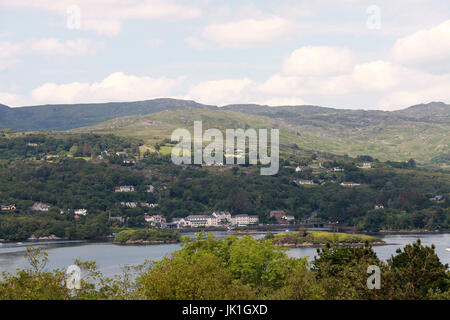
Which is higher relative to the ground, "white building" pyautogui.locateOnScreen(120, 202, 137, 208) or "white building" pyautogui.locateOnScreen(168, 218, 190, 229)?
"white building" pyautogui.locateOnScreen(120, 202, 137, 208)

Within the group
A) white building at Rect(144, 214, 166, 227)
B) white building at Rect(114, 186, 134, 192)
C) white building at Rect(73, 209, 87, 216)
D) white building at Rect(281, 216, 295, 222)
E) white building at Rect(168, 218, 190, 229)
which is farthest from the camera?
white building at Rect(114, 186, 134, 192)

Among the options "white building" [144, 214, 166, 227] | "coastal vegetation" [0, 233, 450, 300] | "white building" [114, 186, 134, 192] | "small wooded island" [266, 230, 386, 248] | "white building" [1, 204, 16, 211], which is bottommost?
"white building" [144, 214, 166, 227]

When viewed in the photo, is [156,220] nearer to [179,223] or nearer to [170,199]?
[179,223]

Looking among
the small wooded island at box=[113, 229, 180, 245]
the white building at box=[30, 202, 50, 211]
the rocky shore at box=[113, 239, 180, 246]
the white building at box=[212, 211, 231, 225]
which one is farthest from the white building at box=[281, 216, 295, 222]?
the white building at box=[30, 202, 50, 211]

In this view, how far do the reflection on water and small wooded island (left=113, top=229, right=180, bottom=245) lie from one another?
3880mm

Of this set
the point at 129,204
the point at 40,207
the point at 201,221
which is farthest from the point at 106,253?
the point at 129,204

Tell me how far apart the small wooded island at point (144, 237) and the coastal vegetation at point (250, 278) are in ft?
264

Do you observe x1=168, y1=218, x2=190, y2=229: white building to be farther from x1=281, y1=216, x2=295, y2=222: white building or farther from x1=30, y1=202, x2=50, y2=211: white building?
x1=30, y1=202, x2=50, y2=211: white building

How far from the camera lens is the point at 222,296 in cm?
3130

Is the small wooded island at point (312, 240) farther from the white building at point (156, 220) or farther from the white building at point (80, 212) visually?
the white building at point (80, 212)

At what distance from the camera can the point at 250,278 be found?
47406 mm

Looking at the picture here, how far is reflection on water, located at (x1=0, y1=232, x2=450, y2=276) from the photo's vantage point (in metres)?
90.2

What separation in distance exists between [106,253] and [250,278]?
6689 centimetres

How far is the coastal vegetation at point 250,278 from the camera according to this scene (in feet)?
104
